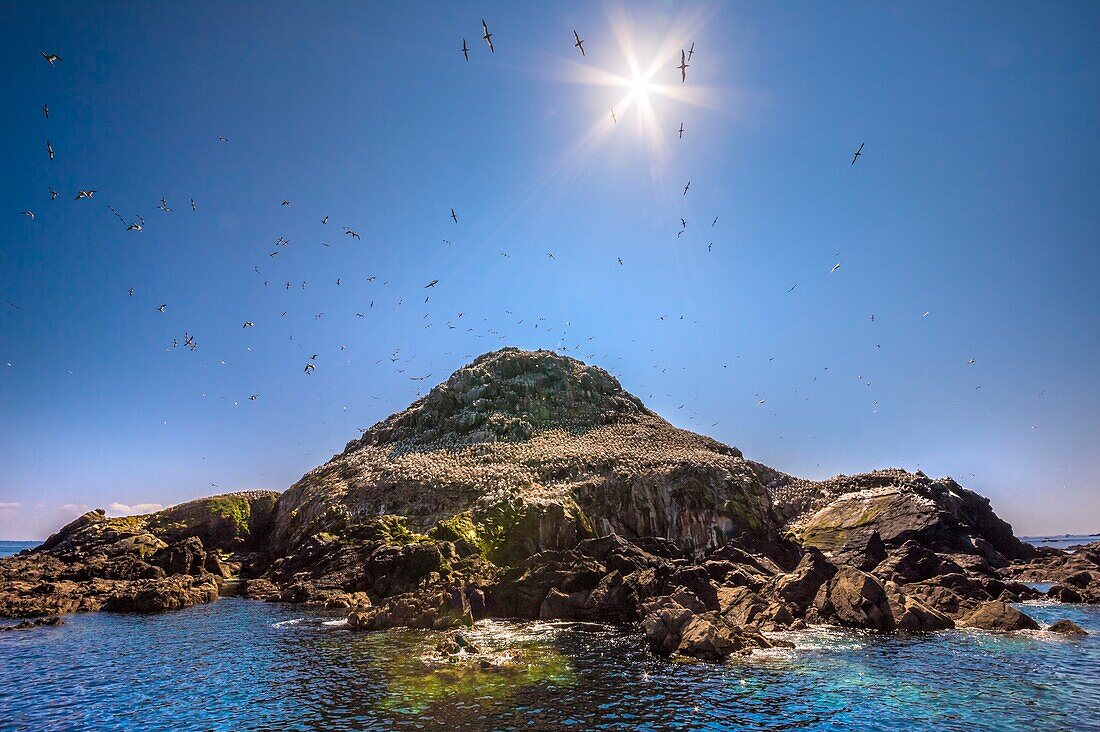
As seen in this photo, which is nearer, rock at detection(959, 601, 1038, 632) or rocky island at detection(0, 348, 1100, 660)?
rock at detection(959, 601, 1038, 632)

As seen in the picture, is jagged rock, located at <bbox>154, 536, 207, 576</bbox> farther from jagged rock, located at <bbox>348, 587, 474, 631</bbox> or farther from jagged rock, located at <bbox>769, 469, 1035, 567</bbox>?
jagged rock, located at <bbox>769, 469, 1035, 567</bbox>

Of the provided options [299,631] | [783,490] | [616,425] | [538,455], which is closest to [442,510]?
[538,455]

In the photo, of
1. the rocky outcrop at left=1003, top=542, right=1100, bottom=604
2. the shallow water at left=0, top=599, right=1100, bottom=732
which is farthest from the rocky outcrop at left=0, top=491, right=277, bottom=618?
the rocky outcrop at left=1003, top=542, right=1100, bottom=604

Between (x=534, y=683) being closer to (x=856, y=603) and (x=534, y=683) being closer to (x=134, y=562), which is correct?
(x=856, y=603)

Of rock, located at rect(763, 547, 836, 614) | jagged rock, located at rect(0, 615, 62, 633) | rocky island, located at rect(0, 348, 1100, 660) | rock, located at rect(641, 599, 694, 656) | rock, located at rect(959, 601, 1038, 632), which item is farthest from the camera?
rock, located at rect(763, 547, 836, 614)

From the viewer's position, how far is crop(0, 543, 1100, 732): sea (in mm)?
24578

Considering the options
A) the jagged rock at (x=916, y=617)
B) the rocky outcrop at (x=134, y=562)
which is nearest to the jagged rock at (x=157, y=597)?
the rocky outcrop at (x=134, y=562)

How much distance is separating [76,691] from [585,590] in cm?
3804

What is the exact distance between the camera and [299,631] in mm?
44312

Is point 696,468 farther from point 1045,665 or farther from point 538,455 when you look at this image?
point 1045,665

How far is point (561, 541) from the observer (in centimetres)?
7294

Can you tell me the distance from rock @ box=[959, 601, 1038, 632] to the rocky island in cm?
16

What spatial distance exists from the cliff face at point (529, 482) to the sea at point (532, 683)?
32761 mm

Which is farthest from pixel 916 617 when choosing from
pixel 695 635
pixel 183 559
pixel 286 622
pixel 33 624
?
pixel 183 559
